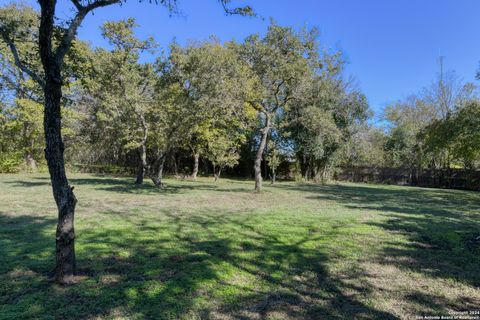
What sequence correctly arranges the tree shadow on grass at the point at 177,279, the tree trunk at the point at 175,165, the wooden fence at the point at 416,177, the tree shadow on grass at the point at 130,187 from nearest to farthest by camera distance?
the tree shadow on grass at the point at 177,279, the tree shadow on grass at the point at 130,187, the wooden fence at the point at 416,177, the tree trunk at the point at 175,165

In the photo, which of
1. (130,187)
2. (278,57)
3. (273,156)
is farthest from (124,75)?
(273,156)

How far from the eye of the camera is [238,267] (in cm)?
383

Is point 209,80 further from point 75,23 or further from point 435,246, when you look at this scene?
point 435,246

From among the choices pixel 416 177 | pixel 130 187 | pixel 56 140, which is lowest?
pixel 130 187

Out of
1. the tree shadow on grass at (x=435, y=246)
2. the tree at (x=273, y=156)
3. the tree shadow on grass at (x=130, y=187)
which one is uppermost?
the tree at (x=273, y=156)

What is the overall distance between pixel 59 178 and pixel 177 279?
1.64 metres

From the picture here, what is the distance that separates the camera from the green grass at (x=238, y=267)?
2.81m

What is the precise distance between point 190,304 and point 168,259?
4.19 ft

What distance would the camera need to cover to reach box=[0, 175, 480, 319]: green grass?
281 centimetres

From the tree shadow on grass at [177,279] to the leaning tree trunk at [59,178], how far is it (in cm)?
25

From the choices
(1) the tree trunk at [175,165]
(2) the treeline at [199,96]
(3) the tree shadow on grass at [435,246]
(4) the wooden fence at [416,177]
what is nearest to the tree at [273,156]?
(2) the treeline at [199,96]

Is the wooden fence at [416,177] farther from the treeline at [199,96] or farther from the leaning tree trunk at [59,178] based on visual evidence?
the leaning tree trunk at [59,178]

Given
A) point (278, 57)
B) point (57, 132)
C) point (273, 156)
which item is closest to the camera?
point (57, 132)

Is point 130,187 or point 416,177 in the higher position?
point 416,177
